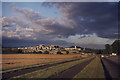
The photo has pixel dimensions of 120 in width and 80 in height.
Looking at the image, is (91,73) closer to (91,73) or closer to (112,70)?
(91,73)

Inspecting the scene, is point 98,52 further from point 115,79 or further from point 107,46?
point 115,79

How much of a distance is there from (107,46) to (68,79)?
152748 mm

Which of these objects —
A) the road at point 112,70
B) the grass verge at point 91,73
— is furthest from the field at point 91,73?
the road at point 112,70

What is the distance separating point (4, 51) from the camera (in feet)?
313

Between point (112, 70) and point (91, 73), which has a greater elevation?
point (91, 73)

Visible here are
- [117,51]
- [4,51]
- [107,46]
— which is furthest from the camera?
[107,46]

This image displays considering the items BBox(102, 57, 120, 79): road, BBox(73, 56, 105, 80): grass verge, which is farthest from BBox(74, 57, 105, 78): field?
BBox(102, 57, 120, 79): road

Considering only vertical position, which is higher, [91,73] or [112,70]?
[91,73]

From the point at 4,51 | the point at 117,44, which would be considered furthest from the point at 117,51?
the point at 4,51

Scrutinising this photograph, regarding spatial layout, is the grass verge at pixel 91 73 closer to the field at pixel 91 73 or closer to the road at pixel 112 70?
the field at pixel 91 73

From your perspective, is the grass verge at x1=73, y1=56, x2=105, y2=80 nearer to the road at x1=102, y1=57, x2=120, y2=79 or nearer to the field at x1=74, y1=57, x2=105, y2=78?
the field at x1=74, y1=57, x2=105, y2=78

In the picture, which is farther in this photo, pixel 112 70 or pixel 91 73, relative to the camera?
pixel 112 70

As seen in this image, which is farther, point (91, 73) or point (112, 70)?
point (112, 70)

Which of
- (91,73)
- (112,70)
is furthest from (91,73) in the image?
(112,70)
